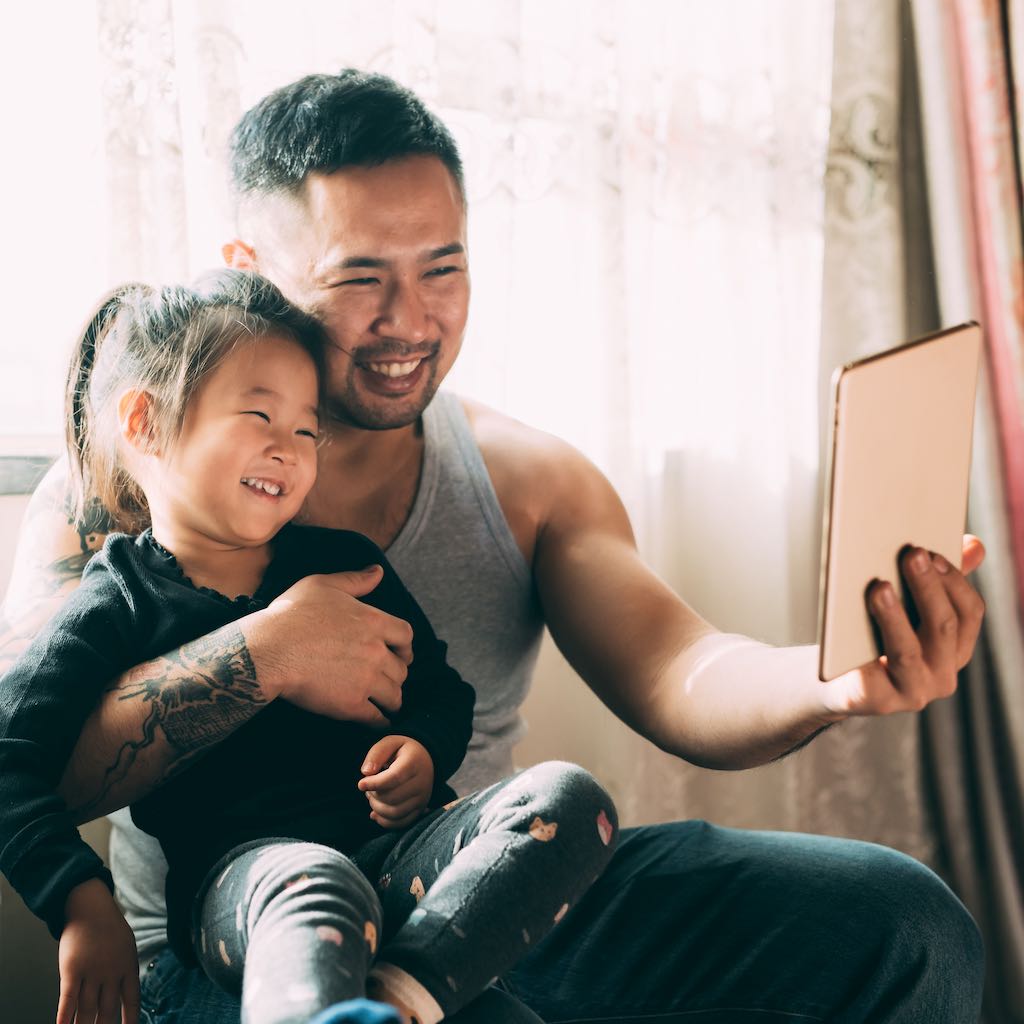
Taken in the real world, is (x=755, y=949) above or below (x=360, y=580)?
below

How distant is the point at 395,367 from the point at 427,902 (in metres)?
0.64

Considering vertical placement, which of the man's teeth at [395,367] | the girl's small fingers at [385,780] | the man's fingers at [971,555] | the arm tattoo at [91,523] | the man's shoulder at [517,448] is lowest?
the girl's small fingers at [385,780]

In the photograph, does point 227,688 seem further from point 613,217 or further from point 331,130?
point 613,217

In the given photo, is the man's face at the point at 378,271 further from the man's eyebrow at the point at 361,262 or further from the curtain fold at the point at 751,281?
the curtain fold at the point at 751,281

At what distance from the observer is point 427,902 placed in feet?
2.65

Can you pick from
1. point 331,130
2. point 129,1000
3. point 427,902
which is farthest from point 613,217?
point 129,1000

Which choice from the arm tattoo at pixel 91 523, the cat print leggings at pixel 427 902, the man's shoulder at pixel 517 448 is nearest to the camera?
the cat print leggings at pixel 427 902

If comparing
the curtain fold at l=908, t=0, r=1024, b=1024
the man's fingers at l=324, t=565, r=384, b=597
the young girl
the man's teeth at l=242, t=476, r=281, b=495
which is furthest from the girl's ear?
the curtain fold at l=908, t=0, r=1024, b=1024

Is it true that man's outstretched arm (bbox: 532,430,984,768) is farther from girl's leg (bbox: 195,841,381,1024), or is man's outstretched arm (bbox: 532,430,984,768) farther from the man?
girl's leg (bbox: 195,841,381,1024)

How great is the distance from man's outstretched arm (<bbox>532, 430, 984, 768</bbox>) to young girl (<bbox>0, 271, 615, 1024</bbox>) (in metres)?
0.22

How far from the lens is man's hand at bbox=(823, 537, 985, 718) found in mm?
854

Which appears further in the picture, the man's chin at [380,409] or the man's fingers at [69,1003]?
the man's chin at [380,409]

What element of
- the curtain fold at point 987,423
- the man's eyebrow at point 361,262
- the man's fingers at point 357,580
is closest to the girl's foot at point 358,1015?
the man's fingers at point 357,580

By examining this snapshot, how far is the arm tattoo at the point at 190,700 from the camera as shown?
95 centimetres
